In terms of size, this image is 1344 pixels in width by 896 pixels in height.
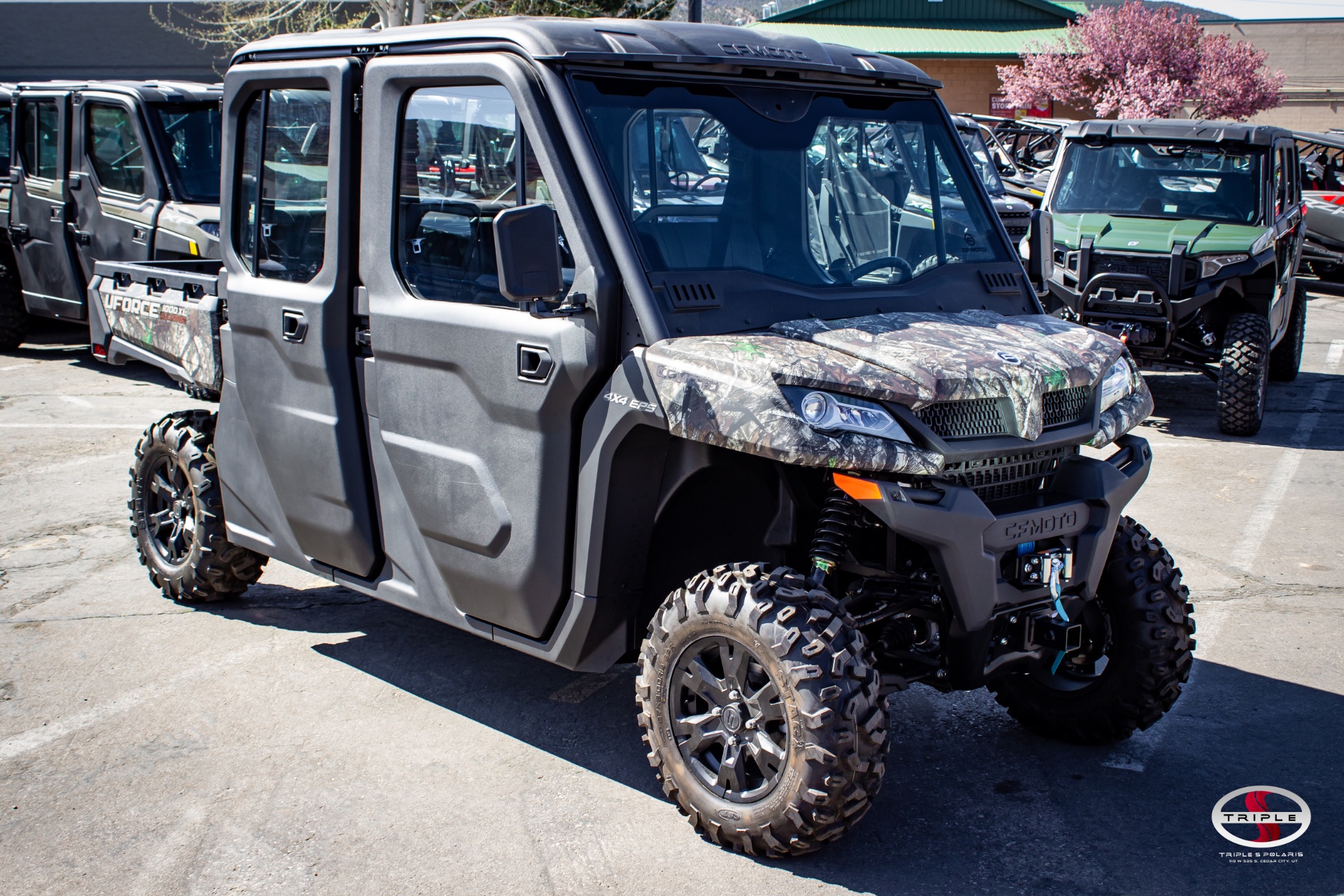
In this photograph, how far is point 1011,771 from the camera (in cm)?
416

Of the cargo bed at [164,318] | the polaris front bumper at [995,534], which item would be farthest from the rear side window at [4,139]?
the polaris front bumper at [995,534]

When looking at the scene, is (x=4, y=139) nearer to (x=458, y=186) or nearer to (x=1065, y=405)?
(x=458, y=186)

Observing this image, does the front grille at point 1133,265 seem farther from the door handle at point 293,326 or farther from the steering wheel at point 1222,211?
the door handle at point 293,326

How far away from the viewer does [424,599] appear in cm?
436

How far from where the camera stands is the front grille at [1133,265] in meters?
9.34

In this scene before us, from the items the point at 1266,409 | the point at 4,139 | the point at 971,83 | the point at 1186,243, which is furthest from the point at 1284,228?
the point at 971,83

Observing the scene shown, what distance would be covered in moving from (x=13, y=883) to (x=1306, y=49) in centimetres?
4681

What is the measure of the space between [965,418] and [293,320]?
7.92 ft

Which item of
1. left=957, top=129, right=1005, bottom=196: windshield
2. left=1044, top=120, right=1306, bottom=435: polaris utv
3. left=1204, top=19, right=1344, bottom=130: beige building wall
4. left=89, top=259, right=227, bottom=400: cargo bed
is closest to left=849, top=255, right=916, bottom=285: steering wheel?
left=89, top=259, right=227, bottom=400: cargo bed

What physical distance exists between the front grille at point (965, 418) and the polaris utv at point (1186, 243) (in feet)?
19.7

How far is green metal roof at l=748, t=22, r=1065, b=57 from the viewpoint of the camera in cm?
3622

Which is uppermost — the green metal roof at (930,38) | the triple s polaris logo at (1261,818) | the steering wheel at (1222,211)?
the green metal roof at (930,38)

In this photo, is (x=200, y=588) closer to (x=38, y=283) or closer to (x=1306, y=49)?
(x=38, y=283)

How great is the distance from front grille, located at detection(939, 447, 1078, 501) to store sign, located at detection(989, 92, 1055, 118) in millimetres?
34751
